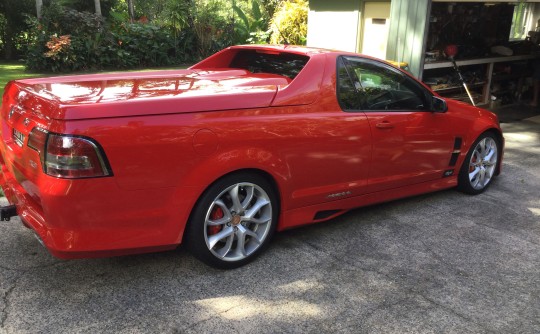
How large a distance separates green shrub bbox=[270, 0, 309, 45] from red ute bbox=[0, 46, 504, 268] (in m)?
9.39

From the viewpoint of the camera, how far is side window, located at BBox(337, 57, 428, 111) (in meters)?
3.97

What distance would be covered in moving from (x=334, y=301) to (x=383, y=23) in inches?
275

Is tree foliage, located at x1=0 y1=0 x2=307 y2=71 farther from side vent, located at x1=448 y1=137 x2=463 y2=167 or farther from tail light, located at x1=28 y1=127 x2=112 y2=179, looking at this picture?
tail light, located at x1=28 y1=127 x2=112 y2=179

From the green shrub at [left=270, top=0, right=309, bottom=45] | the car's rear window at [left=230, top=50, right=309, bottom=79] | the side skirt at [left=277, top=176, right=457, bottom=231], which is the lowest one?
the side skirt at [left=277, top=176, right=457, bottom=231]

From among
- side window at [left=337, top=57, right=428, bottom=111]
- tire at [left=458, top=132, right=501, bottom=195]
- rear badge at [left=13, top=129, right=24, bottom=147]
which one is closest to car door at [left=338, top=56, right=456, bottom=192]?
side window at [left=337, top=57, right=428, bottom=111]

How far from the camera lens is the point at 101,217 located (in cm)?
288

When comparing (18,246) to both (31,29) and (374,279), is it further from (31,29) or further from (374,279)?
(31,29)

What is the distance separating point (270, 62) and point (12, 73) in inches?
417

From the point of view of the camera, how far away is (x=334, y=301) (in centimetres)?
317

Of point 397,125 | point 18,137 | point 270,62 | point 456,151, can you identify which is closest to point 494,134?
point 456,151

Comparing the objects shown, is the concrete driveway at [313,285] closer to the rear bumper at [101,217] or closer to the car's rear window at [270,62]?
the rear bumper at [101,217]

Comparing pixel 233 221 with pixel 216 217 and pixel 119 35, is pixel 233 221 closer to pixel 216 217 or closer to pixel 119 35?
pixel 216 217

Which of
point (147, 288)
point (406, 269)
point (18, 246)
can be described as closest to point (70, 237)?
point (147, 288)

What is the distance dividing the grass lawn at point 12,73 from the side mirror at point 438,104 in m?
9.36
